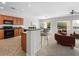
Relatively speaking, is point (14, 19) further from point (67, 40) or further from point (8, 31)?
point (67, 40)

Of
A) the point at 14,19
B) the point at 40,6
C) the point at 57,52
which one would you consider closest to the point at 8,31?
the point at 14,19

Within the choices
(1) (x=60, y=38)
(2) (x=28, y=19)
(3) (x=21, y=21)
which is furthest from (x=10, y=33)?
(1) (x=60, y=38)

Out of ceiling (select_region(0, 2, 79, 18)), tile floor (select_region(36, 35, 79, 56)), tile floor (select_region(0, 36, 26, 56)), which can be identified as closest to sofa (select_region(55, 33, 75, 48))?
tile floor (select_region(36, 35, 79, 56))

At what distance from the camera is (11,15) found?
12.3m

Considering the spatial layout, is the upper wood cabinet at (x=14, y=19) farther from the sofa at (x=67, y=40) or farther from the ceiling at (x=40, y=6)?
the sofa at (x=67, y=40)

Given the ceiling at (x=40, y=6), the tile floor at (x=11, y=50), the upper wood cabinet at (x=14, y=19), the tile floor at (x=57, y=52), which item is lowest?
the tile floor at (x=57, y=52)

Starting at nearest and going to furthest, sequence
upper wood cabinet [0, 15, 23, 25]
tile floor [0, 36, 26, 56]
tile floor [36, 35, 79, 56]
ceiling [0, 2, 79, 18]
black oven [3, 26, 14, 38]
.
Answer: tile floor [0, 36, 26, 56] → tile floor [36, 35, 79, 56] → ceiling [0, 2, 79, 18] → upper wood cabinet [0, 15, 23, 25] → black oven [3, 26, 14, 38]

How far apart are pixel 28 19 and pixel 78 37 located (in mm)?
6808

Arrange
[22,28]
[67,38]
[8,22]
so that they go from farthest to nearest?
[22,28] < [8,22] < [67,38]

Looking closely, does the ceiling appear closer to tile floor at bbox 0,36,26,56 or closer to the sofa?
the sofa

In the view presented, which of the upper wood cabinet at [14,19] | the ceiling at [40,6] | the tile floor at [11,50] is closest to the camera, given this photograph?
the tile floor at [11,50]

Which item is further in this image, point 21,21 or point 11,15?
point 21,21

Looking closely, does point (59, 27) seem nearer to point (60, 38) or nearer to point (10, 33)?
point (10, 33)

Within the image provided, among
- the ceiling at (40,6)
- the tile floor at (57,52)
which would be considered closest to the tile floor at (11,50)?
the tile floor at (57,52)
